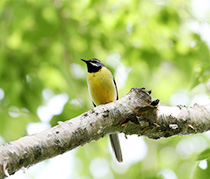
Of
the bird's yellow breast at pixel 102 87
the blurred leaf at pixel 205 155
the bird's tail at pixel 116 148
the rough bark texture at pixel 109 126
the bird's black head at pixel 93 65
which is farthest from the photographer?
the bird's black head at pixel 93 65

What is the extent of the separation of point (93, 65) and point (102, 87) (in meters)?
0.72

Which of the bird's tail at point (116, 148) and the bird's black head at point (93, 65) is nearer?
the bird's tail at point (116, 148)

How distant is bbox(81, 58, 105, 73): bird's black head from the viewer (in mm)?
5539

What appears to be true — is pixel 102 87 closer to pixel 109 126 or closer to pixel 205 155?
pixel 109 126

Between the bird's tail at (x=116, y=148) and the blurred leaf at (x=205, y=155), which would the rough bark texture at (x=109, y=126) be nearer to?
the blurred leaf at (x=205, y=155)

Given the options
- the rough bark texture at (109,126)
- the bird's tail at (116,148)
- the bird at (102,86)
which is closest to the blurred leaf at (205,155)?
the rough bark texture at (109,126)

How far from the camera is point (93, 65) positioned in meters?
5.67

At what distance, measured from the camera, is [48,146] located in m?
2.23

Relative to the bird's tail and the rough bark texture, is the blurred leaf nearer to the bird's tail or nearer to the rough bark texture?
the rough bark texture

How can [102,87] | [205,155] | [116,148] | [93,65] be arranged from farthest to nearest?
[93,65], [102,87], [116,148], [205,155]

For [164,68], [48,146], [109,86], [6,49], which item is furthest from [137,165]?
[48,146]

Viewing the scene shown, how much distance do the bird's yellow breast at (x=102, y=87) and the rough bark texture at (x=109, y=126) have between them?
7.22 ft

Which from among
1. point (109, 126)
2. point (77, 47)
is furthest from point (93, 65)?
Result: point (109, 126)

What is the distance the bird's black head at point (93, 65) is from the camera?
5.54 m
